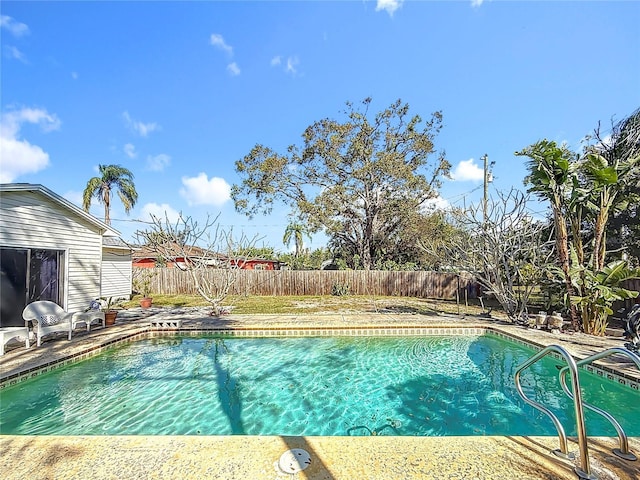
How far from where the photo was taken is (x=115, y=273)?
1477 cm

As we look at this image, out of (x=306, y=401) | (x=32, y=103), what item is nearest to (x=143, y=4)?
(x=32, y=103)

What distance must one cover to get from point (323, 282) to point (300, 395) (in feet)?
45.7

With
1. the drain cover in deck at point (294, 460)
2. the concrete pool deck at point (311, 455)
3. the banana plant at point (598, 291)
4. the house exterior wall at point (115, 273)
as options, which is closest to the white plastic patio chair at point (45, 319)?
the concrete pool deck at point (311, 455)

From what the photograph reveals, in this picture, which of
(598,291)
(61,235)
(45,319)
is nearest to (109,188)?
(61,235)

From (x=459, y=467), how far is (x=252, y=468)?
1.49 metres

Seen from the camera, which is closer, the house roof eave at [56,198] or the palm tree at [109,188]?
the house roof eave at [56,198]

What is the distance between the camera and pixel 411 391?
16.9ft

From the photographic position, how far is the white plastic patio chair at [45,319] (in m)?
6.55

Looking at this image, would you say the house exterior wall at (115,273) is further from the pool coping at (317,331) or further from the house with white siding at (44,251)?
the pool coping at (317,331)

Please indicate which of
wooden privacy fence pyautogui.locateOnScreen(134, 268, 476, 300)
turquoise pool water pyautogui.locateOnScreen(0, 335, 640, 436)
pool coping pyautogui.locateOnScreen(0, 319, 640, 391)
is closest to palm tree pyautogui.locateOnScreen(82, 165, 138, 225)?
wooden privacy fence pyautogui.locateOnScreen(134, 268, 476, 300)

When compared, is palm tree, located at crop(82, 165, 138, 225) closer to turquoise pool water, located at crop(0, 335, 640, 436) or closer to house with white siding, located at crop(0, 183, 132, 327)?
house with white siding, located at crop(0, 183, 132, 327)

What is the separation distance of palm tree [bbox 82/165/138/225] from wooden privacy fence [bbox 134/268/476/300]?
1162cm

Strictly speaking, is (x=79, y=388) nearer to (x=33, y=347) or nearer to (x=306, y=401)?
(x=33, y=347)

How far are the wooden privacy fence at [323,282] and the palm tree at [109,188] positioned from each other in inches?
457
